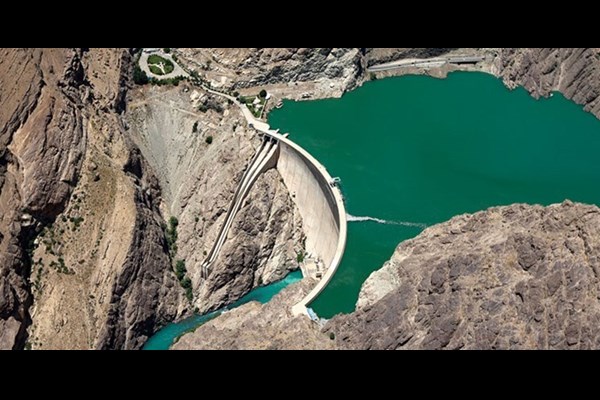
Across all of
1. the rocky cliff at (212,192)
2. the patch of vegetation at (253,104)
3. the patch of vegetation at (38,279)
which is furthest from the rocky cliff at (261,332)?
the patch of vegetation at (253,104)

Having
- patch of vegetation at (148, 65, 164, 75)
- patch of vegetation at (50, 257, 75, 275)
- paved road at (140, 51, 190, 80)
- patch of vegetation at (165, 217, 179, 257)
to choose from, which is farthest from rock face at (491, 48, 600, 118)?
patch of vegetation at (50, 257, 75, 275)

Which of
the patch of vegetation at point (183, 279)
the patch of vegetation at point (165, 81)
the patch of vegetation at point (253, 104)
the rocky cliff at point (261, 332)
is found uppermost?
the patch of vegetation at point (165, 81)

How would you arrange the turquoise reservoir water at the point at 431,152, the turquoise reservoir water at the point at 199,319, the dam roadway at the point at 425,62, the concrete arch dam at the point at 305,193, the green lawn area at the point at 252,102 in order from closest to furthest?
the turquoise reservoir water at the point at 431,152, the turquoise reservoir water at the point at 199,319, the concrete arch dam at the point at 305,193, the green lawn area at the point at 252,102, the dam roadway at the point at 425,62

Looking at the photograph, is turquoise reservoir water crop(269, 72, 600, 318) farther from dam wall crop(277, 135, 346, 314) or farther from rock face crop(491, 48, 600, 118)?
dam wall crop(277, 135, 346, 314)

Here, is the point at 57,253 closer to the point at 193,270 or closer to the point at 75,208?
the point at 75,208

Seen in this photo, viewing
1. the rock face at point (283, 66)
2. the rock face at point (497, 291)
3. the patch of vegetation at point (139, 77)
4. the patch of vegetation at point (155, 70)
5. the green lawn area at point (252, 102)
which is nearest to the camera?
the rock face at point (497, 291)

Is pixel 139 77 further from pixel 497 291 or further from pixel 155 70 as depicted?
pixel 497 291

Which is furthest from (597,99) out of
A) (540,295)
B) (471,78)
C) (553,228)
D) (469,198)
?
(540,295)

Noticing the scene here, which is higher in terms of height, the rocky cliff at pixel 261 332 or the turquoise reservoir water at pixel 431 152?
the turquoise reservoir water at pixel 431 152

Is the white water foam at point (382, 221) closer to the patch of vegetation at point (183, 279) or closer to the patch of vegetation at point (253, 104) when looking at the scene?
the patch of vegetation at point (183, 279)
